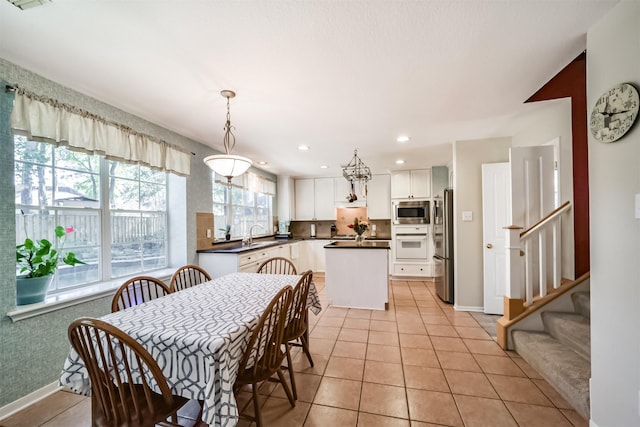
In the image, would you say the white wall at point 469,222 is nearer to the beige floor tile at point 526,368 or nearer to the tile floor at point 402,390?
the tile floor at point 402,390

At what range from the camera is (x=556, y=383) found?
1798mm

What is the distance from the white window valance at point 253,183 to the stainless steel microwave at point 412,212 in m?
2.70

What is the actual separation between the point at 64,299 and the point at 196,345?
5.31ft

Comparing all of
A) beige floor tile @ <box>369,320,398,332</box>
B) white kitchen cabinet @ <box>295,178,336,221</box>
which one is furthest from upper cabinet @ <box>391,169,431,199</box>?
beige floor tile @ <box>369,320,398,332</box>

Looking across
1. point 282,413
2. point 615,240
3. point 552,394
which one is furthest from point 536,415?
point 282,413

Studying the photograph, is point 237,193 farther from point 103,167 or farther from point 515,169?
point 515,169

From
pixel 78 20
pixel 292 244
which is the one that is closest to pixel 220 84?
pixel 78 20

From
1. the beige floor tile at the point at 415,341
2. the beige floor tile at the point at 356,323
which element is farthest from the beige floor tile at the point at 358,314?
the beige floor tile at the point at 415,341

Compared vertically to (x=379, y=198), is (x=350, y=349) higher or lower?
lower

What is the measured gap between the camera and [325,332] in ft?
9.27

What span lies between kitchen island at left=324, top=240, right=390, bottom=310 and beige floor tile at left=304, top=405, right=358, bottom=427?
1980 millimetres

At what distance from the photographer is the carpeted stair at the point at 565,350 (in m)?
1.65

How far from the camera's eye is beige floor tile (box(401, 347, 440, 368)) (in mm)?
2176

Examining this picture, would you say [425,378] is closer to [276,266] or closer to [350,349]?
[350,349]
